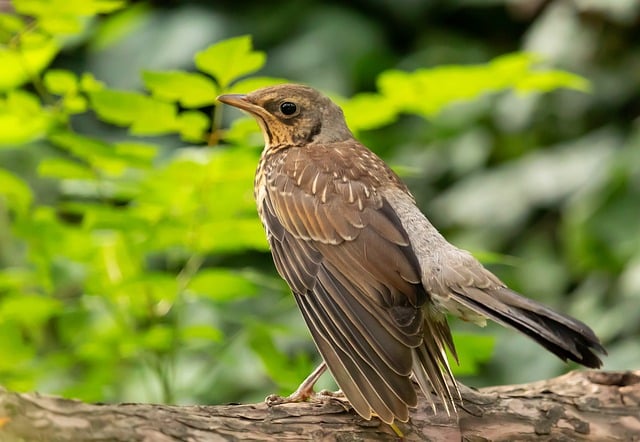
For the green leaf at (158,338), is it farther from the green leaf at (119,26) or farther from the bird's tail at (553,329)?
the green leaf at (119,26)

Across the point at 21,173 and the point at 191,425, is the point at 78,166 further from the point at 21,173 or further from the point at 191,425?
the point at 21,173

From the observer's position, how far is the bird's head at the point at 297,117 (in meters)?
3.79

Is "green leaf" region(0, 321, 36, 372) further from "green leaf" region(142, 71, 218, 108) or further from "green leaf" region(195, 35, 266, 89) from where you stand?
"green leaf" region(195, 35, 266, 89)

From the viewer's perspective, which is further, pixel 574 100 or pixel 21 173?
pixel 574 100

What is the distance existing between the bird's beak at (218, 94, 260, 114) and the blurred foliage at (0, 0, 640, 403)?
0.25 ft

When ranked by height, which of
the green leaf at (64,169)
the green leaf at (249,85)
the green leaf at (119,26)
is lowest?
the green leaf at (64,169)

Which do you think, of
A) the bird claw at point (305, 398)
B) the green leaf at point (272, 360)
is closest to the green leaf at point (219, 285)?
the green leaf at point (272, 360)

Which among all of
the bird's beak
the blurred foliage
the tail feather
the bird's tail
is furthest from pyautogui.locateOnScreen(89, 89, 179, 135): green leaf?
the bird's tail

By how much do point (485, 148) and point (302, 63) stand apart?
1.23m

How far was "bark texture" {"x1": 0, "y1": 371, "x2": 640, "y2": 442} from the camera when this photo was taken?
2340 mm

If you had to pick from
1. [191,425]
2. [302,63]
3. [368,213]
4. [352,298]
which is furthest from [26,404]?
[302,63]

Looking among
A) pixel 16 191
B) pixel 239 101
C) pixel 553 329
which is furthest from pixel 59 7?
pixel 553 329

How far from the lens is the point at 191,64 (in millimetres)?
6199

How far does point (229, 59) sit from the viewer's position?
3125mm
